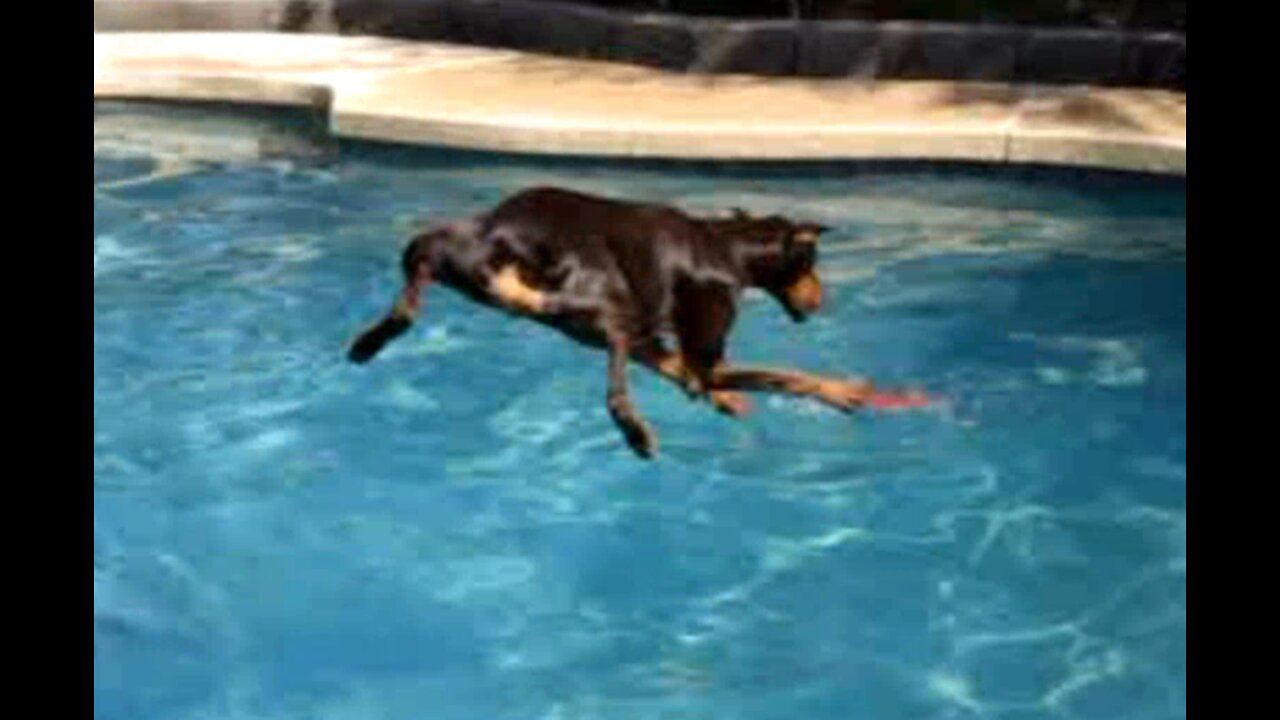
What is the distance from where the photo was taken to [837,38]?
1318 cm

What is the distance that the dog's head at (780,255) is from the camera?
4699 mm

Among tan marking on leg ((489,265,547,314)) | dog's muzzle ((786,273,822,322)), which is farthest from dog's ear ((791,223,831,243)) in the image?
tan marking on leg ((489,265,547,314))

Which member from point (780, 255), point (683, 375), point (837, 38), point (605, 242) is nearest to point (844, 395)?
point (683, 375)

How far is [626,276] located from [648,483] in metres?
4.02

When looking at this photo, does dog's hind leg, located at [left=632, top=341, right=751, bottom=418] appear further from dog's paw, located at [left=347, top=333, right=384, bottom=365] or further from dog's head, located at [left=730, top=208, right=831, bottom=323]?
dog's paw, located at [left=347, top=333, right=384, bottom=365]

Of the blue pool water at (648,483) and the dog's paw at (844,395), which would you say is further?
the blue pool water at (648,483)

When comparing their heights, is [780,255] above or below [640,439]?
above

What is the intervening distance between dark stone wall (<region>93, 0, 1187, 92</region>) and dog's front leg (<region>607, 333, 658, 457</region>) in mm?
8760

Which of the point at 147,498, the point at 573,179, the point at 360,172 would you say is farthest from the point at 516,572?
the point at 360,172

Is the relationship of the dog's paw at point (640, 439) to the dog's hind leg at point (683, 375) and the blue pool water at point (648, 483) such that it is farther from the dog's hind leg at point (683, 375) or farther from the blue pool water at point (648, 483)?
the blue pool water at point (648, 483)

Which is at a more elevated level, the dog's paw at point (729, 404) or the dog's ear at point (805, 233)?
the dog's ear at point (805, 233)

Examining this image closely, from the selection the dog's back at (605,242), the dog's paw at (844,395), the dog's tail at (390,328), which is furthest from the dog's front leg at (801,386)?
the dog's tail at (390,328)

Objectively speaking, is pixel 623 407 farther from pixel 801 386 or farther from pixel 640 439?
pixel 801 386

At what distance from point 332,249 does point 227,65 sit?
318cm
